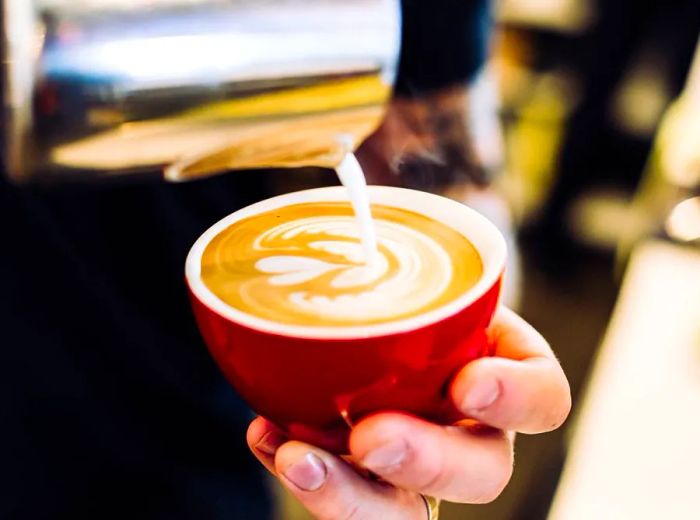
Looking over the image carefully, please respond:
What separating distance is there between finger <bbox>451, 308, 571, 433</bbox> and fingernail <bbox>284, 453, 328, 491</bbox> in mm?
88

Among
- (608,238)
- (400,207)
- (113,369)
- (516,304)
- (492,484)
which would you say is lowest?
(608,238)

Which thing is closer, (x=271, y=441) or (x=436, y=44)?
(x=271, y=441)

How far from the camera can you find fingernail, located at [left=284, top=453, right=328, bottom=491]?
0.41 m

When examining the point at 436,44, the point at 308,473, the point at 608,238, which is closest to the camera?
the point at 308,473

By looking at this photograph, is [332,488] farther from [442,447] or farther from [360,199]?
[360,199]

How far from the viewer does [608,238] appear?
218cm

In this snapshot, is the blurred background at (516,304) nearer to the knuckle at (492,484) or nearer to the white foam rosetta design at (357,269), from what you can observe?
the white foam rosetta design at (357,269)

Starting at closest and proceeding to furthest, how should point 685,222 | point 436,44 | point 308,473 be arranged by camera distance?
point 308,473 < point 436,44 < point 685,222

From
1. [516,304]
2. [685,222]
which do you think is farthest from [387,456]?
[685,222]

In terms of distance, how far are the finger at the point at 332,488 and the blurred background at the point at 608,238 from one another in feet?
2.02

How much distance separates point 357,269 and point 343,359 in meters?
0.10

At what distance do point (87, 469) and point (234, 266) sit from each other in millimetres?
393

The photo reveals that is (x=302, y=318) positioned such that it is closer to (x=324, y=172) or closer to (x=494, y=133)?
(x=324, y=172)

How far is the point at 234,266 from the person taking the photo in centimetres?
45
